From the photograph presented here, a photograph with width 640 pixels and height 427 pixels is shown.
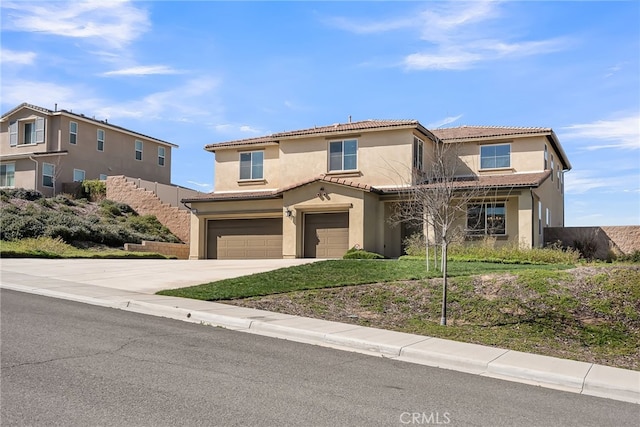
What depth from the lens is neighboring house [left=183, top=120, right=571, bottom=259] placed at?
85.5ft

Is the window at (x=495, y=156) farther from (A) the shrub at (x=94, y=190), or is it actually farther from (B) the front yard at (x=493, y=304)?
(A) the shrub at (x=94, y=190)

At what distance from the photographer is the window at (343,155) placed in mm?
28734

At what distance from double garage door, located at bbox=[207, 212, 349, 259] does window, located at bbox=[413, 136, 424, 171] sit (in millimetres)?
4419

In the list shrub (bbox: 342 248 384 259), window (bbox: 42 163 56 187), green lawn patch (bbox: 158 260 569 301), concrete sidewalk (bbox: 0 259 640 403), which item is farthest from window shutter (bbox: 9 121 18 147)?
green lawn patch (bbox: 158 260 569 301)

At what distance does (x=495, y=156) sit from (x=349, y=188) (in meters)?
8.09

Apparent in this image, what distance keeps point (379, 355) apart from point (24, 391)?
203 inches

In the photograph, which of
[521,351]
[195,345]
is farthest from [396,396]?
[521,351]

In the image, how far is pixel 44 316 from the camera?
34.1 feet

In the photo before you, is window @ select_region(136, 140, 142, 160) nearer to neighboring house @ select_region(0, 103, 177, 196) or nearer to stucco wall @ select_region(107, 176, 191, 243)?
neighboring house @ select_region(0, 103, 177, 196)

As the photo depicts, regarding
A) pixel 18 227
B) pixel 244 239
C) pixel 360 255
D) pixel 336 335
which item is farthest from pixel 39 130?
pixel 336 335

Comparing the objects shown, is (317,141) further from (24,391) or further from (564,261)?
(24,391)

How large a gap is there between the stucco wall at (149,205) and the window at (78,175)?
12.5ft

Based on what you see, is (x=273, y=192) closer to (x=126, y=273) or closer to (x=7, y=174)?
(x=126, y=273)

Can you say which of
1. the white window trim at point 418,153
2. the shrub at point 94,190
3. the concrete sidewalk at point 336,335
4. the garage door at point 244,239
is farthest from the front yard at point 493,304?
the shrub at point 94,190
